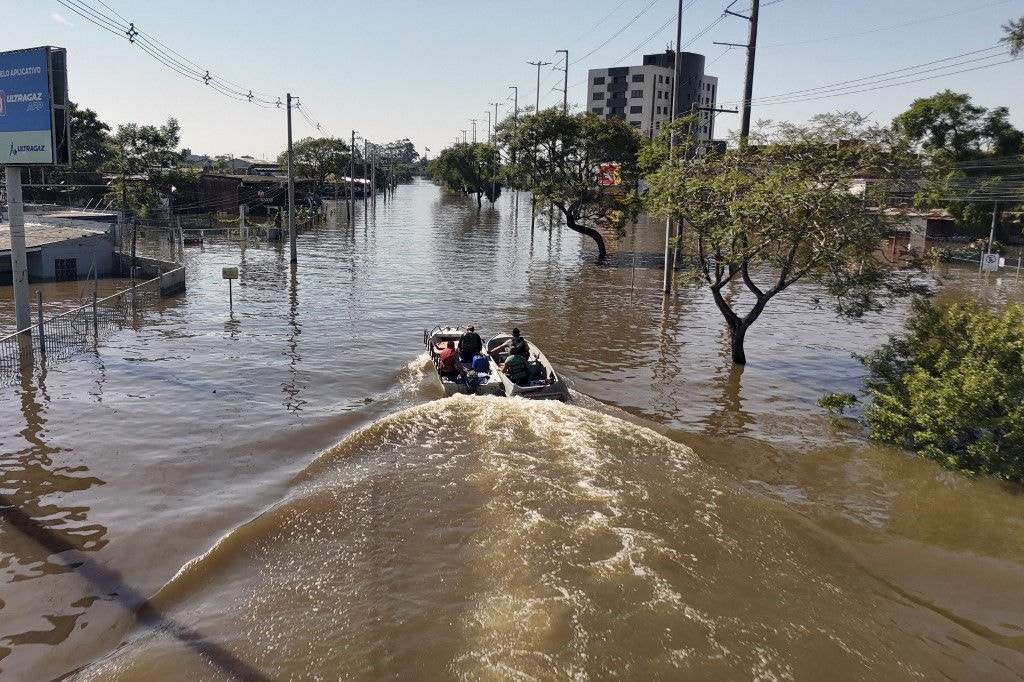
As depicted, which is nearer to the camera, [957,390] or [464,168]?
[957,390]

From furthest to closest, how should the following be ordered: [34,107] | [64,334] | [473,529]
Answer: [64,334]
[34,107]
[473,529]

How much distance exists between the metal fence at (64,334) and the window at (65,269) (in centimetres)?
929

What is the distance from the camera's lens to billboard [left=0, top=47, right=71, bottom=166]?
19.4 metres

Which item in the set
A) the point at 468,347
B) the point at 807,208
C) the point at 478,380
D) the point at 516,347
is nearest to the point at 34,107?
the point at 468,347

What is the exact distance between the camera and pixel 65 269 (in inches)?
1326

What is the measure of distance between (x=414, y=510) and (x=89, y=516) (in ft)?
16.6

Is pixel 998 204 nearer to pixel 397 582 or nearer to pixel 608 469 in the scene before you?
pixel 608 469

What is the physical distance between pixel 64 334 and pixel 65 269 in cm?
1527

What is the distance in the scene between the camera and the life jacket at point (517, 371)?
16766 millimetres

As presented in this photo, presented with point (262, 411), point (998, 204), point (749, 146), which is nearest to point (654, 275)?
point (749, 146)

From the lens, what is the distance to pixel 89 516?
36.5 ft

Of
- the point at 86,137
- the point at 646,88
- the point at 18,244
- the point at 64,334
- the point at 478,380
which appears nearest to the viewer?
the point at 478,380

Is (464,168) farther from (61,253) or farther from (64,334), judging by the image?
(64,334)

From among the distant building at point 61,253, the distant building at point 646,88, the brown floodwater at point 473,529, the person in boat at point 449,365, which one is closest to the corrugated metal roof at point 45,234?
the distant building at point 61,253
